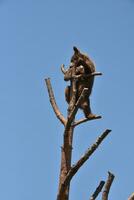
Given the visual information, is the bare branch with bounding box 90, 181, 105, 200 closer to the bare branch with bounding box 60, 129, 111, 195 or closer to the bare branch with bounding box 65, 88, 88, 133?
the bare branch with bounding box 60, 129, 111, 195

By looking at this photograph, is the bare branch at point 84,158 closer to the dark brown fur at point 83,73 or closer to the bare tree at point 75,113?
the bare tree at point 75,113

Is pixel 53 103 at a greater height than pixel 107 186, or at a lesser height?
greater

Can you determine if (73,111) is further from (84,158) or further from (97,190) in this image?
(97,190)

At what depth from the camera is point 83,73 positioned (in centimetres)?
562

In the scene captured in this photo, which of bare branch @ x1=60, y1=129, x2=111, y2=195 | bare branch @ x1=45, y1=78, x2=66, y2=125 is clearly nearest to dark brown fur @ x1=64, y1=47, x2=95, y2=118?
bare branch @ x1=45, y1=78, x2=66, y2=125

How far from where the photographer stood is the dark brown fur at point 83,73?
18.1 feet

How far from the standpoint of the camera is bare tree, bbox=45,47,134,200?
14.9ft

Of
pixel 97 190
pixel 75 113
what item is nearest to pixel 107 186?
pixel 97 190

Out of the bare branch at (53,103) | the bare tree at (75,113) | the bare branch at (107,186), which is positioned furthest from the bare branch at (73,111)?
the bare branch at (107,186)

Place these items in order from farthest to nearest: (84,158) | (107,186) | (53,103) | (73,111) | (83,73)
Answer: (83,73), (53,103), (73,111), (107,186), (84,158)

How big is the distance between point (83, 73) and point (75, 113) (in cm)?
96

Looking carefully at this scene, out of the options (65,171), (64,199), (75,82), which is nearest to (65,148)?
(65,171)

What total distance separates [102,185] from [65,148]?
0.53 m

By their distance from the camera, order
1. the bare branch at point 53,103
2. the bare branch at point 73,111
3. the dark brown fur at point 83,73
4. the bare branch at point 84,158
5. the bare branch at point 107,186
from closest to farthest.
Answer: the bare branch at point 84,158 < the bare branch at point 107,186 < the bare branch at point 73,111 < the bare branch at point 53,103 < the dark brown fur at point 83,73
